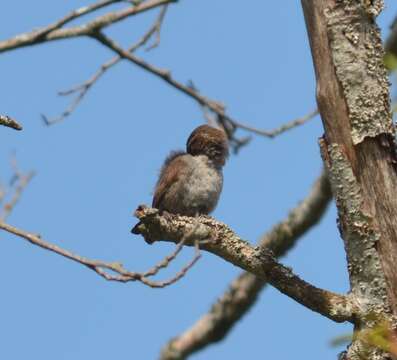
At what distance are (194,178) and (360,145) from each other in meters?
2.42

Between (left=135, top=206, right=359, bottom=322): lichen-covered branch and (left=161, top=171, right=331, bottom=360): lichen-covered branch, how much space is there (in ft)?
8.95

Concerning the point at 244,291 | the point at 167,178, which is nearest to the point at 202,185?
the point at 167,178

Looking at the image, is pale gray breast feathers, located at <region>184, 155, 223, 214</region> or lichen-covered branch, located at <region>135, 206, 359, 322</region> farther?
pale gray breast feathers, located at <region>184, 155, 223, 214</region>

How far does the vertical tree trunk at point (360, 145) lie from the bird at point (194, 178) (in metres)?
2.27

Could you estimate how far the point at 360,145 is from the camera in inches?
141

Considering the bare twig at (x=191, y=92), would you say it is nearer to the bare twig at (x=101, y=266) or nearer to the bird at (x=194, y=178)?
A: the bird at (x=194, y=178)

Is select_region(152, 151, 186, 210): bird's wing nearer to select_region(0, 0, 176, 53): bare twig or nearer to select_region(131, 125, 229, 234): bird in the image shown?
select_region(131, 125, 229, 234): bird

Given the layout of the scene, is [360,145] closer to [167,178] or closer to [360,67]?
[360,67]

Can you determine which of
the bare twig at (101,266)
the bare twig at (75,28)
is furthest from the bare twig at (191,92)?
the bare twig at (101,266)

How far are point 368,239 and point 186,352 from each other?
14.2ft

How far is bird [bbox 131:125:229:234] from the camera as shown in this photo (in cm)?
585

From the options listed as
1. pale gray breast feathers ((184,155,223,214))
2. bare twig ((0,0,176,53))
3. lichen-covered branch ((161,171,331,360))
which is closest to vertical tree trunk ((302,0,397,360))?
bare twig ((0,0,176,53))

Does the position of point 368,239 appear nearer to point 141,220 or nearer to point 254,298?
point 141,220

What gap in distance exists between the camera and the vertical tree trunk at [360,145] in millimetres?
3537
